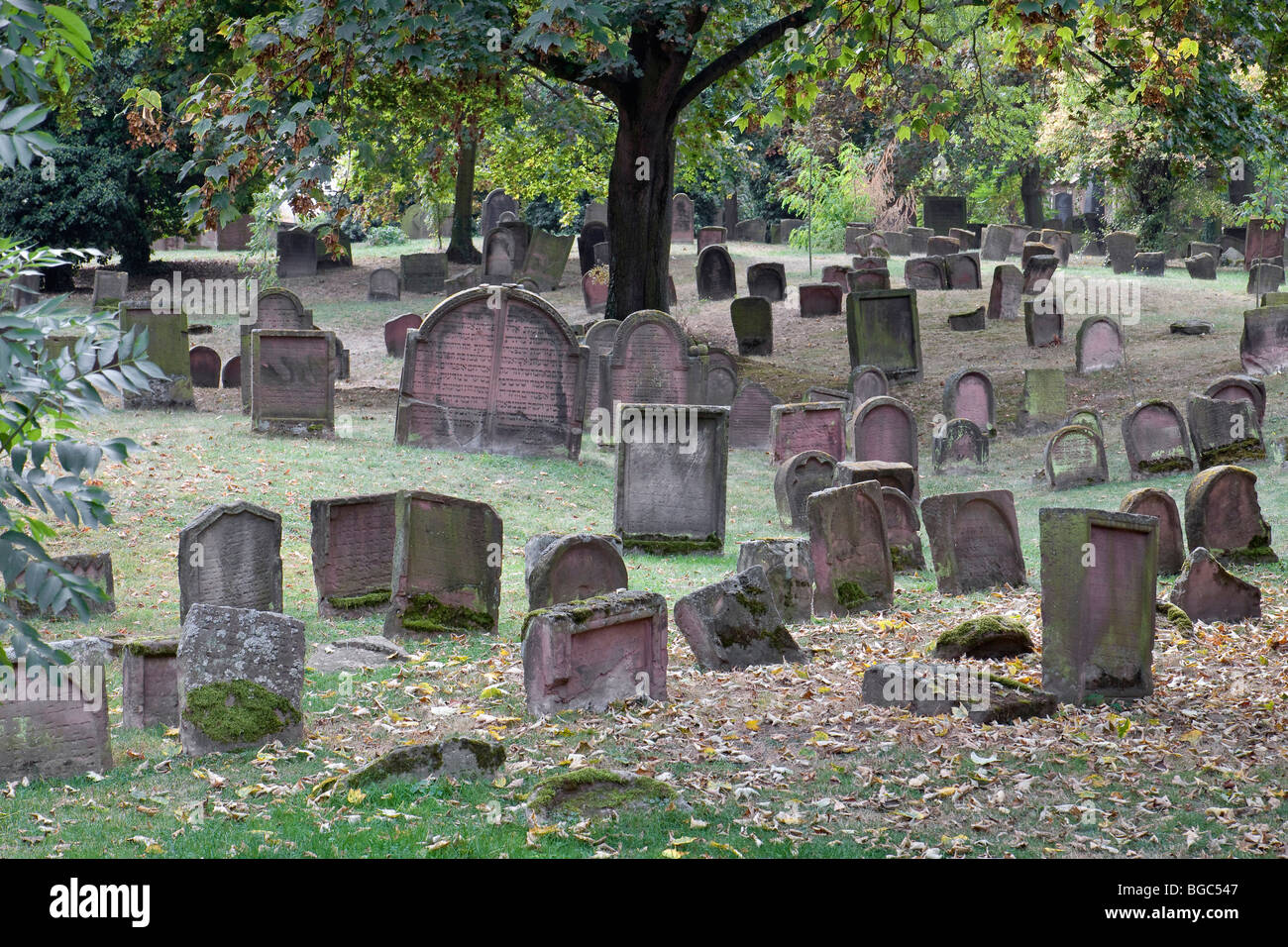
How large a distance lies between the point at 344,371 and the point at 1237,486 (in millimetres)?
15042

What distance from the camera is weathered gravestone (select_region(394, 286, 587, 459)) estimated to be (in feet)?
52.0

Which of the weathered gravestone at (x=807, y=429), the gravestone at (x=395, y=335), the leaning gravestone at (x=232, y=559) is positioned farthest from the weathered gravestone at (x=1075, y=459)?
the gravestone at (x=395, y=335)

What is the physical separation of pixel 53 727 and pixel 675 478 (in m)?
7.36

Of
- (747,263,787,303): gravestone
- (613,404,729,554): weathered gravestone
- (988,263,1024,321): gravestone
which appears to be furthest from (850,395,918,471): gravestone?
(747,263,787,303): gravestone

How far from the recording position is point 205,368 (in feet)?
69.3

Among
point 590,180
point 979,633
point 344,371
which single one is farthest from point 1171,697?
point 590,180

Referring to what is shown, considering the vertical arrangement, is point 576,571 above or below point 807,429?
below

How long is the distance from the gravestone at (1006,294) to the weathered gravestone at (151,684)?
70.8ft

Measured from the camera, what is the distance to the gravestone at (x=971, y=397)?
18797 millimetres

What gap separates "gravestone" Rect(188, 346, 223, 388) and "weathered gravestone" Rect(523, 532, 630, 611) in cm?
1324

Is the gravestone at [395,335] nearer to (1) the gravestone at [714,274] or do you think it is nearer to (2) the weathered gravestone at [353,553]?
(1) the gravestone at [714,274]

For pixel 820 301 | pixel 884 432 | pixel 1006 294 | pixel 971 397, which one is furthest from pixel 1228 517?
pixel 820 301

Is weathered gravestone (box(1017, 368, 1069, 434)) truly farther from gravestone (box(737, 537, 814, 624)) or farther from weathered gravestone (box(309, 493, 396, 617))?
weathered gravestone (box(309, 493, 396, 617))

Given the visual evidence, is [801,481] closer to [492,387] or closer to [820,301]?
[492,387]
